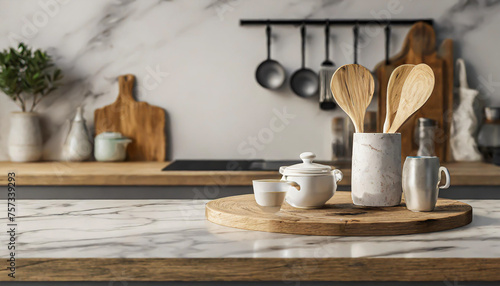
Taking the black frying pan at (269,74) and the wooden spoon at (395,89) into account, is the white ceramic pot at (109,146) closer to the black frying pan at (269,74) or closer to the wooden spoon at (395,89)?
the black frying pan at (269,74)

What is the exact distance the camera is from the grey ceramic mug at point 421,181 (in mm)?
1132

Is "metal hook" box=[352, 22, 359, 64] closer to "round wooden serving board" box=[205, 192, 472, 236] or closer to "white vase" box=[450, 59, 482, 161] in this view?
"white vase" box=[450, 59, 482, 161]

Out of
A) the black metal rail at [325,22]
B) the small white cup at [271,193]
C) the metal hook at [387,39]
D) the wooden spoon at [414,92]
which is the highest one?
the black metal rail at [325,22]

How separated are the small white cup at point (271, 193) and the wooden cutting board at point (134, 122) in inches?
70.6

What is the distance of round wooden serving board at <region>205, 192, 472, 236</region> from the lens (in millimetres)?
1032

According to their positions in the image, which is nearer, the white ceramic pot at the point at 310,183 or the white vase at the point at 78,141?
the white ceramic pot at the point at 310,183

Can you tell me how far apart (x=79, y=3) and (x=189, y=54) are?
25.4 inches

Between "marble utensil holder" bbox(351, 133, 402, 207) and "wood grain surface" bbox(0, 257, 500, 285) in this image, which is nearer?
"wood grain surface" bbox(0, 257, 500, 285)

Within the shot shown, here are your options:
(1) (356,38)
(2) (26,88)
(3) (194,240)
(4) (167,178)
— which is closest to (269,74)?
(1) (356,38)

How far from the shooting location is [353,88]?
1248 mm

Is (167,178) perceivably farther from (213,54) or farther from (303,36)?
(303,36)

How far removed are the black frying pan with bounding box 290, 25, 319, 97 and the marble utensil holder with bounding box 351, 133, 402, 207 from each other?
1599mm

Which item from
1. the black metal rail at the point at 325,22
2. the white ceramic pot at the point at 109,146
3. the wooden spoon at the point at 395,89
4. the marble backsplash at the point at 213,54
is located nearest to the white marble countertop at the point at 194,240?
the wooden spoon at the point at 395,89

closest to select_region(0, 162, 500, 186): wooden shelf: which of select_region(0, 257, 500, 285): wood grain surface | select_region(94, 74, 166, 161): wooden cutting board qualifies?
select_region(94, 74, 166, 161): wooden cutting board
